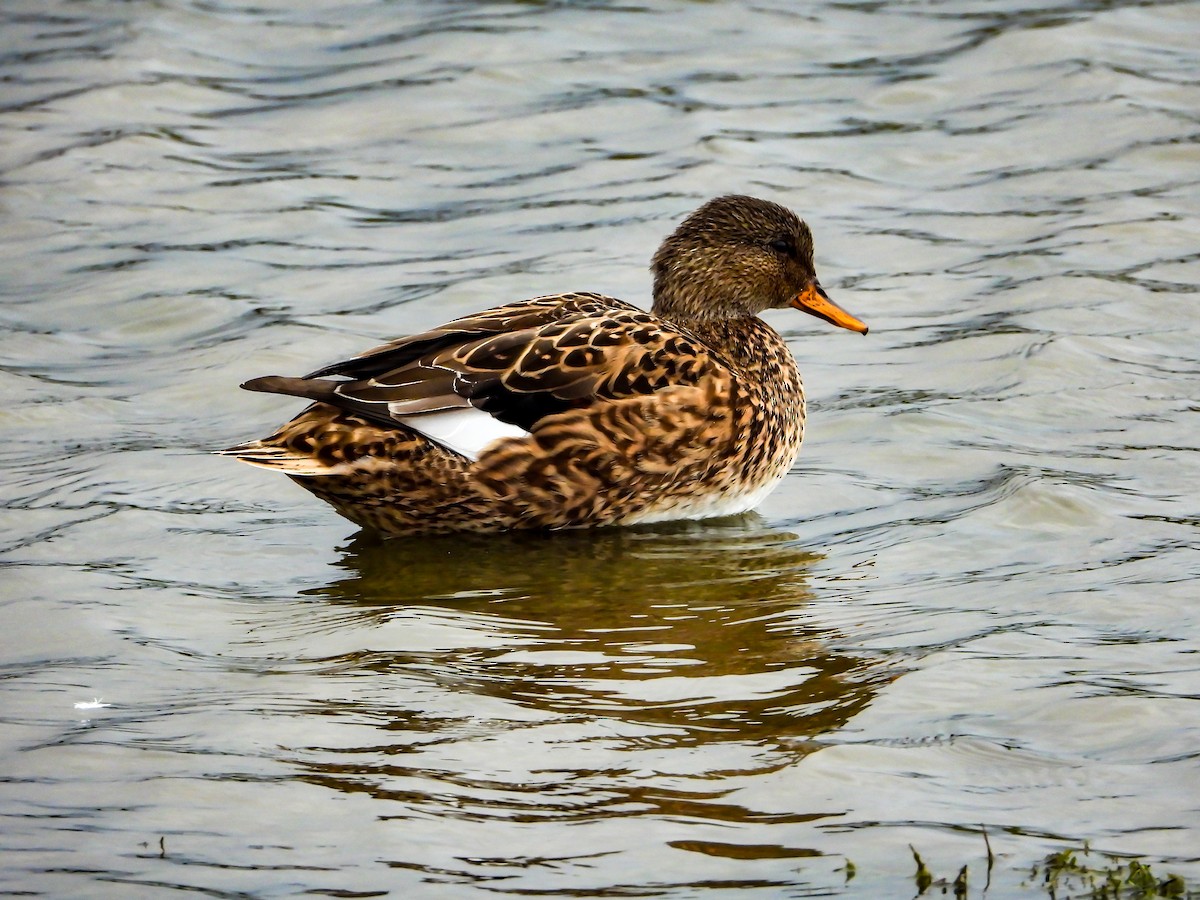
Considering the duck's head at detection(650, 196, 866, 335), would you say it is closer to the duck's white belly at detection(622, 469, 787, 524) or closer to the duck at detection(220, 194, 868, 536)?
the duck at detection(220, 194, 868, 536)

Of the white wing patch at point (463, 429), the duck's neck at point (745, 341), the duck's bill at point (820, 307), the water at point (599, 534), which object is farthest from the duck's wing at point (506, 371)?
the duck's bill at point (820, 307)

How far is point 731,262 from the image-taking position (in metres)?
7.73

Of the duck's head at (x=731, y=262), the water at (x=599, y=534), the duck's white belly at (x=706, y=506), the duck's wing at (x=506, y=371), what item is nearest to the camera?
the water at (x=599, y=534)

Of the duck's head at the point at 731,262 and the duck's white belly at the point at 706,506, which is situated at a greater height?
the duck's head at the point at 731,262

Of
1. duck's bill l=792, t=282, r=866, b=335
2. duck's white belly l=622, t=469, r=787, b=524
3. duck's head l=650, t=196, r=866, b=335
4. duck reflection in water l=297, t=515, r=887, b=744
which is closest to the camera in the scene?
duck reflection in water l=297, t=515, r=887, b=744

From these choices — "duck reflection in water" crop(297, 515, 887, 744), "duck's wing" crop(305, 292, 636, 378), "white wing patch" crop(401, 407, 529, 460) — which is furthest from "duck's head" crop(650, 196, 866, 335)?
"white wing patch" crop(401, 407, 529, 460)

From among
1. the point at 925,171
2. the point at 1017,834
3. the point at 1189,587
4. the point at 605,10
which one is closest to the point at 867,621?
the point at 1189,587

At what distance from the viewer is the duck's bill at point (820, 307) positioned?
26.0 ft

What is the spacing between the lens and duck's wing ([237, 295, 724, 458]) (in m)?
6.61

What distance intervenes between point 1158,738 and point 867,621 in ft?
3.92

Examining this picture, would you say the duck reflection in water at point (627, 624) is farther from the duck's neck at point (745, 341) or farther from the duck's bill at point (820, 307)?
the duck's bill at point (820, 307)

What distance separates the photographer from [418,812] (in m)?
4.47

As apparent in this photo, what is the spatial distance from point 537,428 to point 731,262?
4.71 ft

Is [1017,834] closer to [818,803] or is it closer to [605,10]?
[818,803]
